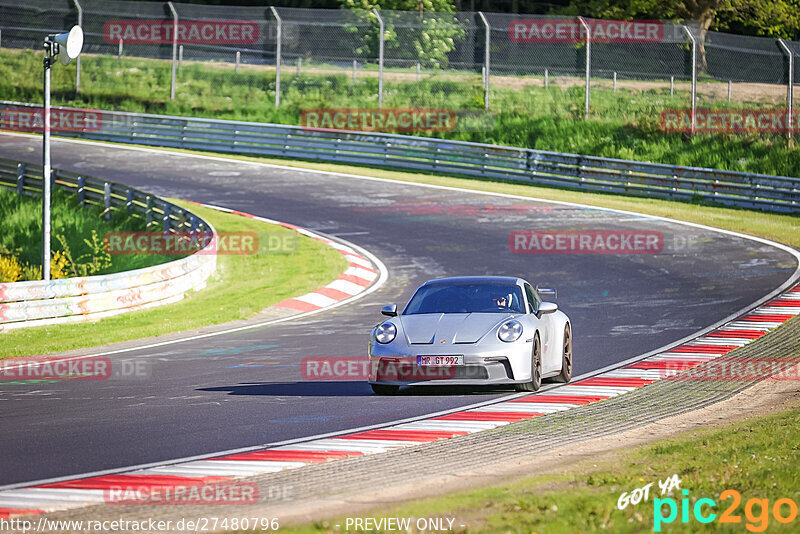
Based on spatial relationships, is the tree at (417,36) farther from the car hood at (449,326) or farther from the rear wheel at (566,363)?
the car hood at (449,326)

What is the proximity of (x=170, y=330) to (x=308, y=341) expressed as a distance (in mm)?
2785

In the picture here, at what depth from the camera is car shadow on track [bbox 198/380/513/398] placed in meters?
11.4

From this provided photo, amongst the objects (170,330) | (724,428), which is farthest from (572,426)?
(170,330)

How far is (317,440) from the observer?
9359 millimetres

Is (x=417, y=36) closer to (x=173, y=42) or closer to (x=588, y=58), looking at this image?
(x=588, y=58)

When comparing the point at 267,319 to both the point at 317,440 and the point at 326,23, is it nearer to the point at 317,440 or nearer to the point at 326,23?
the point at 317,440

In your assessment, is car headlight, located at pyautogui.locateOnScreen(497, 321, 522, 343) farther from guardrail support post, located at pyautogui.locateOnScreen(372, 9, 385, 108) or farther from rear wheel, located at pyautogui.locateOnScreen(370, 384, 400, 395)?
guardrail support post, located at pyautogui.locateOnScreen(372, 9, 385, 108)

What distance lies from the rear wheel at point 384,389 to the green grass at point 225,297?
6.10 metres

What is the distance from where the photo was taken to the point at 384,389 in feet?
37.7

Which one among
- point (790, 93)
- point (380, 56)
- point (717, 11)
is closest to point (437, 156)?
point (380, 56)

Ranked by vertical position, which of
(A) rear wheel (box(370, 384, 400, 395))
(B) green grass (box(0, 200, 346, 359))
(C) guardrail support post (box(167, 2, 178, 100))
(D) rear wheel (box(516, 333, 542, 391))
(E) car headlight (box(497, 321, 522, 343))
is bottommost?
(B) green grass (box(0, 200, 346, 359))

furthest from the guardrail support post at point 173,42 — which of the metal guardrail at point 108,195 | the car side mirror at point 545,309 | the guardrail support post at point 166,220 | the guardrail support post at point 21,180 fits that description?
the car side mirror at point 545,309

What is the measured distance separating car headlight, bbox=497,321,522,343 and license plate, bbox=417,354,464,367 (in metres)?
0.50

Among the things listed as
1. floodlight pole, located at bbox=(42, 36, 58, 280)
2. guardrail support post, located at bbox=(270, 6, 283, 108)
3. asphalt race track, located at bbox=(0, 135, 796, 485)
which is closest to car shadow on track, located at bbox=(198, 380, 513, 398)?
asphalt race track, located at bbox=(0, 135, 796, 485)
